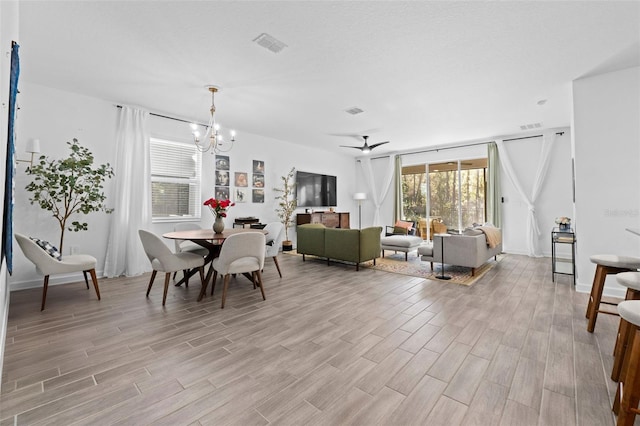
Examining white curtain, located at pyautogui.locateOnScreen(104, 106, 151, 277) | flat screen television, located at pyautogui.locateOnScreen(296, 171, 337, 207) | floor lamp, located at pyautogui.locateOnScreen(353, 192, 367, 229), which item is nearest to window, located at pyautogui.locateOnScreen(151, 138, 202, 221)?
white curtain, located at pyautogui.locateOnScreen(104, 106, 151, 277)

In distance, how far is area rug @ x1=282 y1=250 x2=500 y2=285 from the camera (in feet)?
14.1

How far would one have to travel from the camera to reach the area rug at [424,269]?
4.30 m

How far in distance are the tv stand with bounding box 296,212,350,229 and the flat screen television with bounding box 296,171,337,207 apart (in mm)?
354

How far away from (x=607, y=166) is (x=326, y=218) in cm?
556

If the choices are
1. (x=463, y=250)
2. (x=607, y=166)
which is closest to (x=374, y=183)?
(x=463, y=250)

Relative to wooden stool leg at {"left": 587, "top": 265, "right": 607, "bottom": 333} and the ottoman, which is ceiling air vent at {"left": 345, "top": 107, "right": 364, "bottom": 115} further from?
wooden stool leg at {"left": 587, "top": 265, "right": 607, "bottom": 333}

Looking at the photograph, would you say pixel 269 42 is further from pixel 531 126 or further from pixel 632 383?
pixel 531 126

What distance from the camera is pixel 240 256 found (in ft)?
10.6

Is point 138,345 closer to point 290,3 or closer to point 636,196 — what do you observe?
point 290,3

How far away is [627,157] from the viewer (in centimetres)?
337

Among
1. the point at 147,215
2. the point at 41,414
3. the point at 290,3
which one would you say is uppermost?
the point at 290,3

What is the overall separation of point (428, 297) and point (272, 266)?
2.91 meters

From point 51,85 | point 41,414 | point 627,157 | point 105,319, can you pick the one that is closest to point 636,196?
point 627,157

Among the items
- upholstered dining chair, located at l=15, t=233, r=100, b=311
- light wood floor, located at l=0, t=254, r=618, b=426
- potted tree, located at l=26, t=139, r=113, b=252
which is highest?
potted tree, located at l=26, t=139, r=113, b=252
